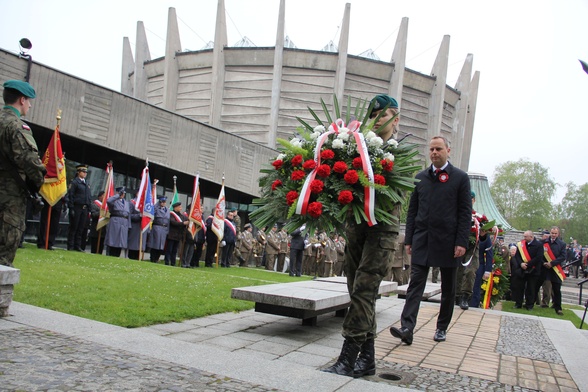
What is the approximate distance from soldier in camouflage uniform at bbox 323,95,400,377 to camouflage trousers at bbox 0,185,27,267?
3.25 metres

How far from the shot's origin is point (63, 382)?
300 centimetres

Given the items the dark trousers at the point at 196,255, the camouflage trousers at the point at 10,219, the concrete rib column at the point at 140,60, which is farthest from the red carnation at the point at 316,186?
the concrete rib column at the point at 140,60

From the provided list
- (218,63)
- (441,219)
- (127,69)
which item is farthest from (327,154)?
(127,69)

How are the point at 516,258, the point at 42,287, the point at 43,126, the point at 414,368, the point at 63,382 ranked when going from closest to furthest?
1. the point at 63,382
2. the point at 414,368
3. the point at 42,287
4. the point at 516,258
5. the point at 43,126

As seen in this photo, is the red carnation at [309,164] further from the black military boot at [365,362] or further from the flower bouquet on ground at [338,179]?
the black military boot at [365,362]

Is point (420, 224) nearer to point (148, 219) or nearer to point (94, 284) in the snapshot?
point (94, 284)

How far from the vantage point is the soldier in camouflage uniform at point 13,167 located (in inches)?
188

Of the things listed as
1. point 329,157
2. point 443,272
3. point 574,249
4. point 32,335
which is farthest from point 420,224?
point 574,249

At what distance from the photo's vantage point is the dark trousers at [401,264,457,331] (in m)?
5.63

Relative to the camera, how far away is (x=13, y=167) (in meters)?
4.89

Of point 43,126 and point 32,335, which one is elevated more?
point 43,126

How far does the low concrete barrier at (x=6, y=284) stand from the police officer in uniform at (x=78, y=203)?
31.3ft

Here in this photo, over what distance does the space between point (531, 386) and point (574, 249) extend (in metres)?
39.4

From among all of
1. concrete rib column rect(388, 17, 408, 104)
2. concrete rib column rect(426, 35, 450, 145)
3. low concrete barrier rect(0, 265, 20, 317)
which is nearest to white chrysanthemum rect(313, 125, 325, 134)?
low concrete barrier rect(0, 265, 20, 317)
